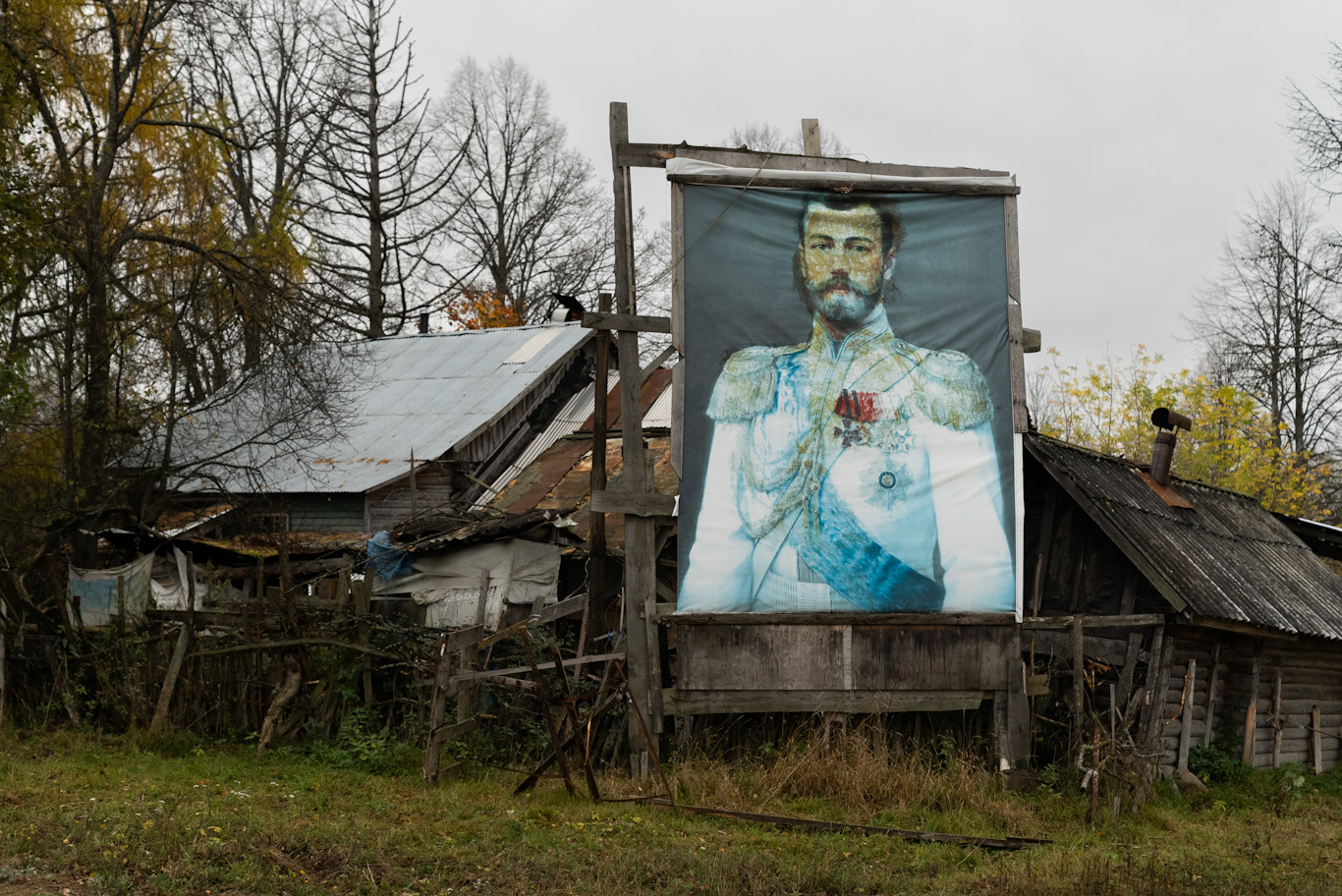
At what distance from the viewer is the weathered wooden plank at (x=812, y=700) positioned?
11734 millimetres

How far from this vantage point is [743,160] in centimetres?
1248

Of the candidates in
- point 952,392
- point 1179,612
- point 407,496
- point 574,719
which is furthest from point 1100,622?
point 407,496

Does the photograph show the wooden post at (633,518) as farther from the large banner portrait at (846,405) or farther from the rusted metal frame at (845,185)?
the rusted metal frame at (845,185)

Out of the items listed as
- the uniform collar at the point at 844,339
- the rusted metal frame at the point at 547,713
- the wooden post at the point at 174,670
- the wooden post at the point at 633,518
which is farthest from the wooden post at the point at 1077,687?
the wooden post at the point at 174,670

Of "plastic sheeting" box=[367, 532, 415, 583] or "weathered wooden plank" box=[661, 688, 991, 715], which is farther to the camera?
"plastic sheeting" box=[367, 532, 415, 583]

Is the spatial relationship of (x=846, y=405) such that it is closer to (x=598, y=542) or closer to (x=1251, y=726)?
(x=598, y=542)

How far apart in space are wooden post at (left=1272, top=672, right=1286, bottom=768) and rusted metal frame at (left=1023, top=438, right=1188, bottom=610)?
3.43 m

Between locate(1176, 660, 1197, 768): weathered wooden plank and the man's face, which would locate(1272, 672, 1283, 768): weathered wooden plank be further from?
the man's face

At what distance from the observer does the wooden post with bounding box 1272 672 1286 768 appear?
587 inches

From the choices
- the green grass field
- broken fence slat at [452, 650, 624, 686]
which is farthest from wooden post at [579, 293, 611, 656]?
the green grass field

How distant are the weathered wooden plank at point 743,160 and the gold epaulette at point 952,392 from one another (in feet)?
6.64

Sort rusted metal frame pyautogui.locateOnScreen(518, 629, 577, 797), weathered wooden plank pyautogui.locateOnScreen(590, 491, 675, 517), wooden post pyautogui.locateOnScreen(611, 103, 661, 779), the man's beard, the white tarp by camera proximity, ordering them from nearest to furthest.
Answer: rusted metal frame pyautogui.locateOnScreen(518, 629, 577, 797)
wooden post pyautogui.locateOnScreen(611, 103, 661, 779)
weathered wooden plank pyautogui.locateOnScreen(590, 491, 675, 517)
the man's beard
the white tarp

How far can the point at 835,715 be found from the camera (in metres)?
11.8

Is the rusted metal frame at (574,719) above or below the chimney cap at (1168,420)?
below
